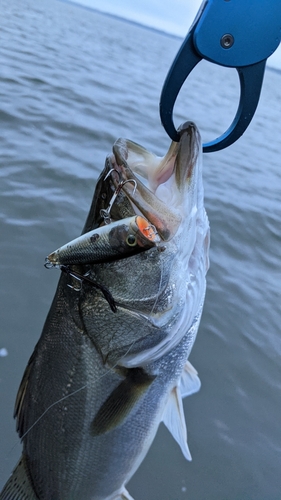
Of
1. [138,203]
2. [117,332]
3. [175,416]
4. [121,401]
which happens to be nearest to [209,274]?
[175,416]

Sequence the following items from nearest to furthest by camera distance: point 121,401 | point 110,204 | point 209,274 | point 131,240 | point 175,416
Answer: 1. point 131,240
2. point 110,204
3. point 121,401
4. point 175,416
5. point 209,274

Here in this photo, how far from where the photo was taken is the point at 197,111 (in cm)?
1198

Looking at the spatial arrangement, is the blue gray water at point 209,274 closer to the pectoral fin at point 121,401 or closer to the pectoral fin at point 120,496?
the pectoral fin at point 120,496

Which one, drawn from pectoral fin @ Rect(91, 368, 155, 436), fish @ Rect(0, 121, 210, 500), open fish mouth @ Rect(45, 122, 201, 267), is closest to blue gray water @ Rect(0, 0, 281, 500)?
fish @ Rect(0, 121, 210, 500)

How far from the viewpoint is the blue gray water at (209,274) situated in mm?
2914

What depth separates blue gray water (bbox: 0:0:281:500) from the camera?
2.91 metres

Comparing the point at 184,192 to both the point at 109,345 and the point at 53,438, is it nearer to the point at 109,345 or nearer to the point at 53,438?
the point at 109,345

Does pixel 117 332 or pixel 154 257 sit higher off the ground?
pixel 154 257

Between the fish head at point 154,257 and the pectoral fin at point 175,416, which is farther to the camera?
the pectoral fin at point 175,416

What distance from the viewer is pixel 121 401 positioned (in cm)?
171

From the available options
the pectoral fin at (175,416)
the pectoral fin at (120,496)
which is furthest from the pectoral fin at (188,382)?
the pectoral fin at (120,496)

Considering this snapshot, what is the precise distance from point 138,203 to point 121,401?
77 centimetres

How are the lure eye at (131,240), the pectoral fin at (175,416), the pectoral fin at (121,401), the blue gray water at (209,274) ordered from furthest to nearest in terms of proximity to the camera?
the blue gray water at (209,274) < the pectoral fin at (175,416) < the pectoral fin at (121,401) < the lure eye at (131,240)

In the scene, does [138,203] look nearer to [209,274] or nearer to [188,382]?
[188,382]
